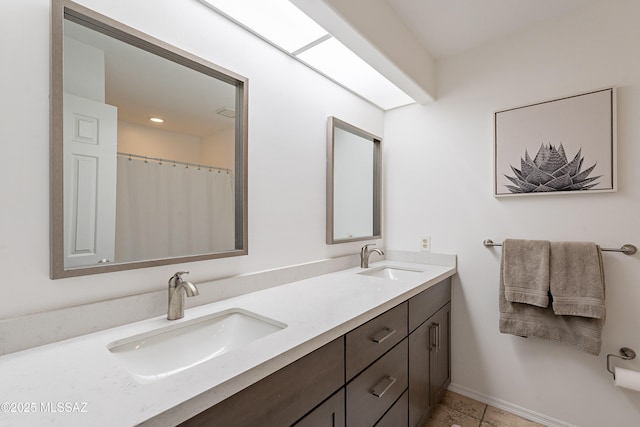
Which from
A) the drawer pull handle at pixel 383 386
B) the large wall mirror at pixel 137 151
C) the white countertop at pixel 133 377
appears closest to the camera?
the white countertop at pixel 133 377

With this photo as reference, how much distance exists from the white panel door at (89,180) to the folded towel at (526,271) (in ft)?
6.29

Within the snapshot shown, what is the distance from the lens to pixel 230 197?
4.27 ft

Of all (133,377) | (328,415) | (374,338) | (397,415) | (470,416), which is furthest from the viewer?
(470,416)

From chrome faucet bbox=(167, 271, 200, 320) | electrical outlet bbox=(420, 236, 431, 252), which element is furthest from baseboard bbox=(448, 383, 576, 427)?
chrome faucet bbox=(167, 271, 200, 320)

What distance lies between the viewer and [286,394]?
2.50ft

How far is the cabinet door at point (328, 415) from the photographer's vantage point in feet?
2.68

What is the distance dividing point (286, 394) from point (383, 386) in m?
0.57

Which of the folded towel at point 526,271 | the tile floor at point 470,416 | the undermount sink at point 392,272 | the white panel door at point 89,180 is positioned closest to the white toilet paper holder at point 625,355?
the folded towel at point 526,271

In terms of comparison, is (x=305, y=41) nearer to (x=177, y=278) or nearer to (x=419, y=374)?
(x=177, y=278)

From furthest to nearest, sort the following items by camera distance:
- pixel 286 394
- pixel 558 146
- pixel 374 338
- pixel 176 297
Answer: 1. pixel 558 146
2. pixel 374 338
3. pixel 176 297
4. pixel 286 394

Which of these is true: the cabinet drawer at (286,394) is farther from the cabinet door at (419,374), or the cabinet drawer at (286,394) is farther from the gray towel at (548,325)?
the gray towel at (548,325)

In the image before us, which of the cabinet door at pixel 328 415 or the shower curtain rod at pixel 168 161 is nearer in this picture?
the cabinet door at pixel 328 415

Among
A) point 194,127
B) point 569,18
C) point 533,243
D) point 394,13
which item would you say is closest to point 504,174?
point 533,243

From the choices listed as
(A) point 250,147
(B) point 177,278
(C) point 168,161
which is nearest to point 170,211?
(C) point 168,161
